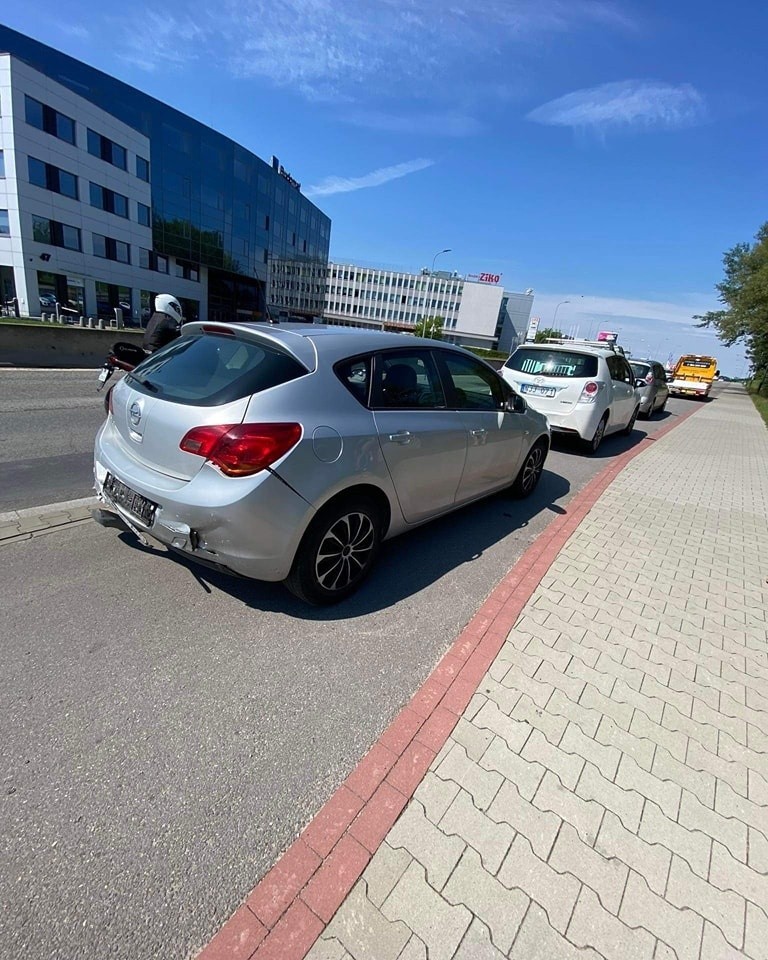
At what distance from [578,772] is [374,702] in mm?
988

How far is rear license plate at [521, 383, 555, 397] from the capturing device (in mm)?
7965

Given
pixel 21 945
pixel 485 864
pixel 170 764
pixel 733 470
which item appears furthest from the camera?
pixel 733 470

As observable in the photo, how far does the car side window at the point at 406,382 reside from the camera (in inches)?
126

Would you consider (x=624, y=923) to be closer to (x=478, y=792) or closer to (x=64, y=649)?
(x=478, y=792)

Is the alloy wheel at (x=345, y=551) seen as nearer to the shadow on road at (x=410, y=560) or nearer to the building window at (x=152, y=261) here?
the shadow on road at (x=410, y=560)

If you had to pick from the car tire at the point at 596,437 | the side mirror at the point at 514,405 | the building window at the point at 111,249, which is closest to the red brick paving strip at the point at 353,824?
the side mirror at the point at 514,405

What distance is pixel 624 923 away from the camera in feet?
5.06

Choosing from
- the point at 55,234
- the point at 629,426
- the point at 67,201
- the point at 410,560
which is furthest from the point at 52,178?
the point at 410,560

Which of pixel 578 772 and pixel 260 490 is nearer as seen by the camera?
pixel 578 772

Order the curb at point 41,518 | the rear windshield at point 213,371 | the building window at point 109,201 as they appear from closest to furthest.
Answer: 1. the rear windshield at point 213,371
2. the curb at point 41,518
3. the building window at point 109,201

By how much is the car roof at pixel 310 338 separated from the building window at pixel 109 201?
155ft

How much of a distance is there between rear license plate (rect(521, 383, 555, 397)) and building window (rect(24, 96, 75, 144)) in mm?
42854

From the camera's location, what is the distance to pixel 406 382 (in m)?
3.45

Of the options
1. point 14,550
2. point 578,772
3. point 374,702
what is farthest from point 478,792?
point 14,550
